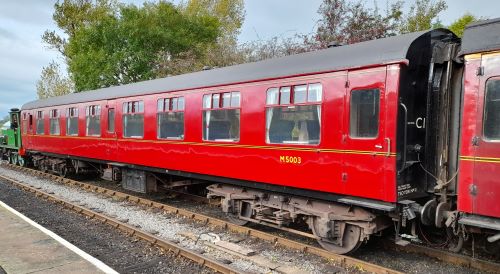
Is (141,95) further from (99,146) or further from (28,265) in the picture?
(28,265)

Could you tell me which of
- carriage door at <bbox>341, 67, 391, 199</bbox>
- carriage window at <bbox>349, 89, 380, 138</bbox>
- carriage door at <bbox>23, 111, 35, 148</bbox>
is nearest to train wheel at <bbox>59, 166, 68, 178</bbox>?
carriage door at <bbox>23, 111, 35, 148</bbox>

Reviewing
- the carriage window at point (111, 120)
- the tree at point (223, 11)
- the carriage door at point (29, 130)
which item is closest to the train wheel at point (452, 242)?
the carriage window at point (111, 120)

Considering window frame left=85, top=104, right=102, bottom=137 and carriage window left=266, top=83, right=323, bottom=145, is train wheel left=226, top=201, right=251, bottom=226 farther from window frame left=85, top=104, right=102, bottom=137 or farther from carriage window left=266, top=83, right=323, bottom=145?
window frame left=85, top=104, right=102, bottom=137

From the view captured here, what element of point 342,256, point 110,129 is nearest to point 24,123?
point 110,129

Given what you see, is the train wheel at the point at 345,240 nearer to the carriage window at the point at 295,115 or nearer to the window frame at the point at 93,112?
the carriage window at the point at 295,115

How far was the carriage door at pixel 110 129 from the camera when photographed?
12.6 m

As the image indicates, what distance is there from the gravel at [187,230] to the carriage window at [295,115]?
1839mm

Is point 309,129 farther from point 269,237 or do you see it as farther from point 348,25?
point 348,25

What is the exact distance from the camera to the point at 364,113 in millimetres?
6023

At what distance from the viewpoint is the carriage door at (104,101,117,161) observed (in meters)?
12.6

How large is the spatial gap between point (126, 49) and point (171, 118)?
17762 millimetres

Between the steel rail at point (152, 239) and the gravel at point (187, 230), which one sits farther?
the gravel at point (187, 230)

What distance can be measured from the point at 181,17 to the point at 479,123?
2681cm

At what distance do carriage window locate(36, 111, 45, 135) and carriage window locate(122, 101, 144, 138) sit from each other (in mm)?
7871
